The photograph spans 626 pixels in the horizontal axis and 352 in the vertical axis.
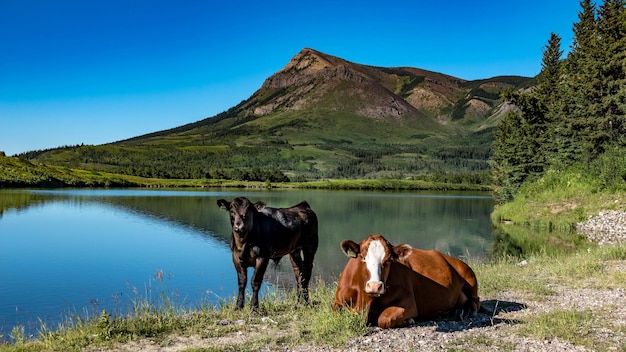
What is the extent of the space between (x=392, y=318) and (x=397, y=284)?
57 centimetres

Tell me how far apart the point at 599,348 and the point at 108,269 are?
21712mm

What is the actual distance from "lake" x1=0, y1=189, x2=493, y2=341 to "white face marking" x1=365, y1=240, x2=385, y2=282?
5188 mm

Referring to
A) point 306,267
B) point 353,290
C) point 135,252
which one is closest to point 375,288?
point 353,290

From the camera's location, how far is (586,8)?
55406 mm

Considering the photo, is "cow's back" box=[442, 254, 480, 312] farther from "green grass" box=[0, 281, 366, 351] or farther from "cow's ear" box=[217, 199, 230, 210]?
"cow's ear" box=[217, 199, 230, 210]

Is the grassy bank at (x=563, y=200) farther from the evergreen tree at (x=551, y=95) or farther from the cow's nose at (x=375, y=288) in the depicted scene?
the cow's nose at (x=375, y=288)

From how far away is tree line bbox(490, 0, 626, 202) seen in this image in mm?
40469

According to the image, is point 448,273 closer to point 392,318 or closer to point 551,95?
point 392,318

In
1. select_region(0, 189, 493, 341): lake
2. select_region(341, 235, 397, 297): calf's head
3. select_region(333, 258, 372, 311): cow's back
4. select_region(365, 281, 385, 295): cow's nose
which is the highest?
select_region(341, 235, 397, 297): calf's head

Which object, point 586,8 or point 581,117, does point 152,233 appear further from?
point 586,8

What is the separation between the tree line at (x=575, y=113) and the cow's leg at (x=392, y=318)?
32.7 m

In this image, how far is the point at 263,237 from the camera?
10.5m

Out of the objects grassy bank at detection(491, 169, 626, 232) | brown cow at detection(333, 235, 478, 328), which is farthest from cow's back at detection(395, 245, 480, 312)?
grassy bank at detection(491, 169, 626, 232)

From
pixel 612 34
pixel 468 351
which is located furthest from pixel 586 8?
pixel 468 351
